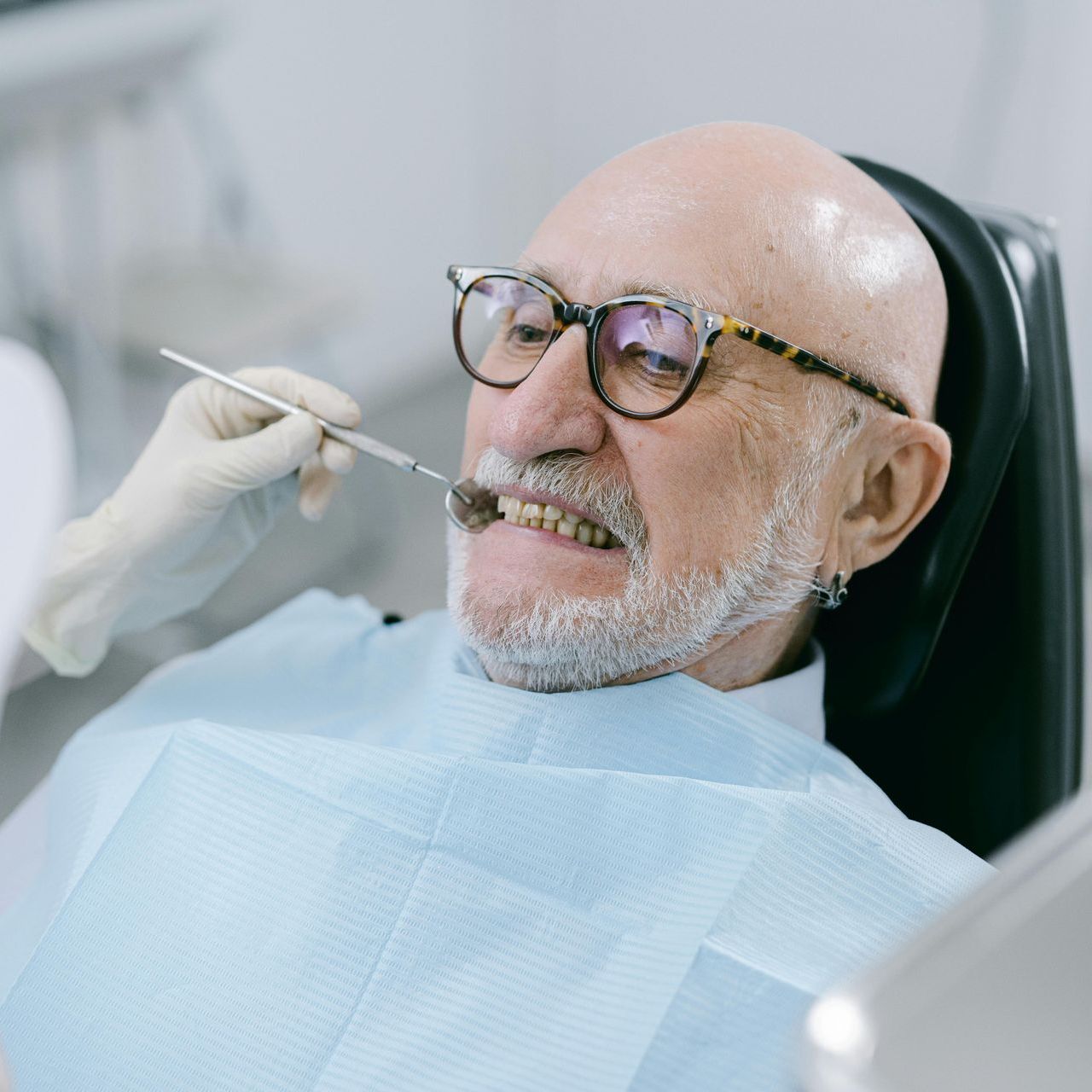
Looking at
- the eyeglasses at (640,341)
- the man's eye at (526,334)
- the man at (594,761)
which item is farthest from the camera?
the man's eye at (526,334)

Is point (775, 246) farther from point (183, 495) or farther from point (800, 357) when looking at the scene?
point (183, 495)

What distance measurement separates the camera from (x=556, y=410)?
107 centimetres

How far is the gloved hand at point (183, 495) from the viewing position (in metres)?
1.27

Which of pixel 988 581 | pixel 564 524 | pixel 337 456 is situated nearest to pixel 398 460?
pixel 337 456

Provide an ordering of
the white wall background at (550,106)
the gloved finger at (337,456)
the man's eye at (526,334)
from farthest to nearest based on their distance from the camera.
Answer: the white wall background at (550,106)
the gloved finger at (337,456)
the man's eye at (526,334)

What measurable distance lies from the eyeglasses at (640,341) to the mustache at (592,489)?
0.06 meters

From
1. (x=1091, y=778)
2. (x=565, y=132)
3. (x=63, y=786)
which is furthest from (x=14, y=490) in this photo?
(x=565, y=132)

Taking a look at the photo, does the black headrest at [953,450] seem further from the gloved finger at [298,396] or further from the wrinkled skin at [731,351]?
the gloved finger at [298,396]

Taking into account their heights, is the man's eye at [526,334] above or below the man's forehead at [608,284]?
below

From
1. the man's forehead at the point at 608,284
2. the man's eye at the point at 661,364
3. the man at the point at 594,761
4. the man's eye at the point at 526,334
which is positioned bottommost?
the man at the point at 594,761

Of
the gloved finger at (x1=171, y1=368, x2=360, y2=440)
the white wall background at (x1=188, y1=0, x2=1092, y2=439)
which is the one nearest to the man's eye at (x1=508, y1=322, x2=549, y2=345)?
the gloved finger at (x1=171, y1=368, x2=360, y2=440)

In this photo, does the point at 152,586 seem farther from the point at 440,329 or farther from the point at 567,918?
the point at 440,329

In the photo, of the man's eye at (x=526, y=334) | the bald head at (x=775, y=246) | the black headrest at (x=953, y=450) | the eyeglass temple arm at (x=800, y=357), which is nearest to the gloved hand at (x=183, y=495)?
the man's eye at (x=526, y=334)

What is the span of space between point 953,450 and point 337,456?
0.59 meters
